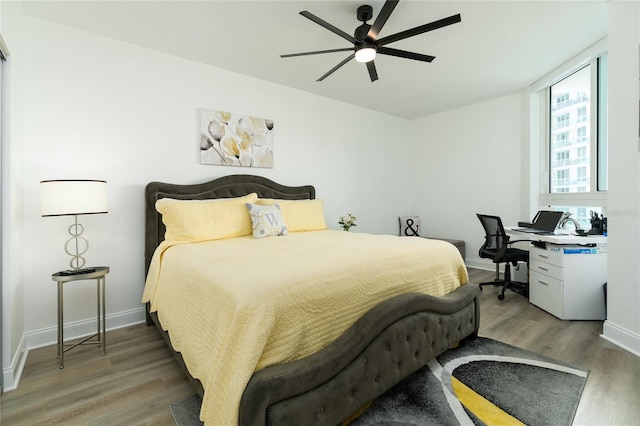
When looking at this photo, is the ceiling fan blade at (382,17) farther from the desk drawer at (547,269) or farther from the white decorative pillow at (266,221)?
the desk drawer at (547,269)

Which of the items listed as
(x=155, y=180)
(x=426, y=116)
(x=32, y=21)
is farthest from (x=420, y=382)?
(x=426, y=116)

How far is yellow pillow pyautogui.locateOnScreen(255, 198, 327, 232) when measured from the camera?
3256 mm

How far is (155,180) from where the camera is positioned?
9.59 feet

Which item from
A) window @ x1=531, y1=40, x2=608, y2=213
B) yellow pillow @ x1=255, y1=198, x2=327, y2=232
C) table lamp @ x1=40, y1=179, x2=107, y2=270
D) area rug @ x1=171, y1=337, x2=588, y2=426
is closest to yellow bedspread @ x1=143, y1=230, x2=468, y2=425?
area rug @ x1=171, y1=337, x2=588, y2=426

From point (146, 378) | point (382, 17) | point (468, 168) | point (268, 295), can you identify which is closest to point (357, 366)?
point (268, 295)

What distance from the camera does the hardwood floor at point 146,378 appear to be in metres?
1.52

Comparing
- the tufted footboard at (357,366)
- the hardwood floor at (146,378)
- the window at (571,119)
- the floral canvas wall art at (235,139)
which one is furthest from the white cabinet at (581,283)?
the floral canvas wall art at (235,139)

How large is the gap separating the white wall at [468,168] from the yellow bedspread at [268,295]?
2.89 metres

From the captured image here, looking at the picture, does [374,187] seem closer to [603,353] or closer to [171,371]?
[603,353]

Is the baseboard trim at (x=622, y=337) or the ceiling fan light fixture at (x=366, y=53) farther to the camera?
the ceiling fan light fixture at (x=366, y=53)

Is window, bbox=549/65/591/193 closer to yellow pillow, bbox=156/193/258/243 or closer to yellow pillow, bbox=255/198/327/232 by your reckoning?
yellow pillow, bbox=255/198/327/232

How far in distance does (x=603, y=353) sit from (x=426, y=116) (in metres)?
4.27

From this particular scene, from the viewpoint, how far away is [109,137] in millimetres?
2664

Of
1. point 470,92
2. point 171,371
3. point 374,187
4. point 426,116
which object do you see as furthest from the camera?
point 426,116
